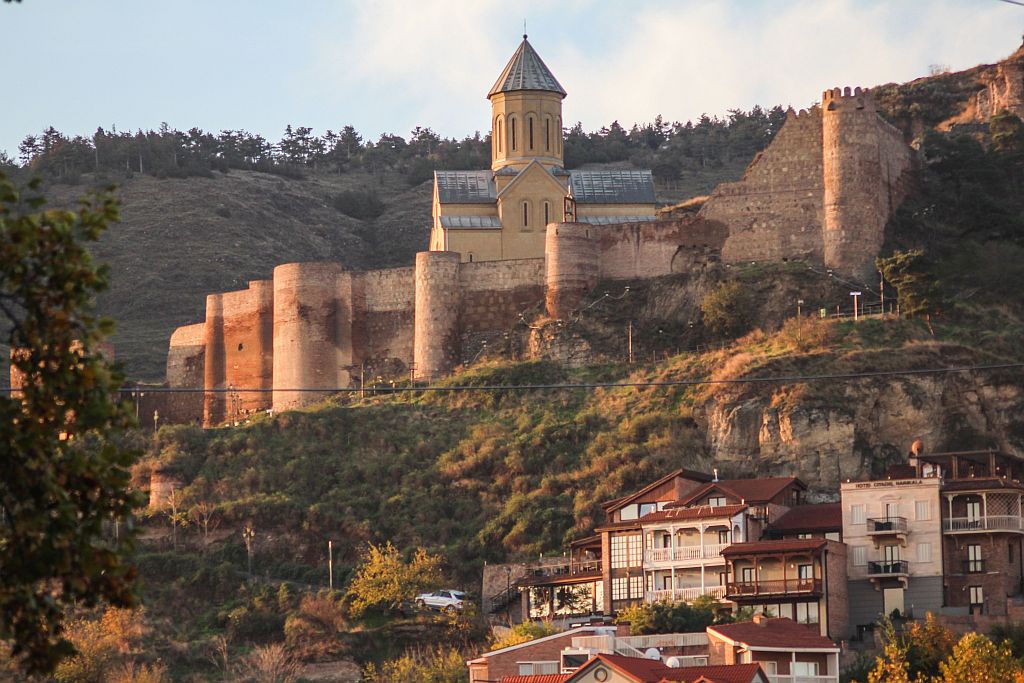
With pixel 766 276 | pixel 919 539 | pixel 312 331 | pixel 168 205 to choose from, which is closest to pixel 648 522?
pixel 919 539

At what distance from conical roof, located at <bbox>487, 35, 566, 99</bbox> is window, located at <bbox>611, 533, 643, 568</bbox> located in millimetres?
28891

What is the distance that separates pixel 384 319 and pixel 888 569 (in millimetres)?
26639

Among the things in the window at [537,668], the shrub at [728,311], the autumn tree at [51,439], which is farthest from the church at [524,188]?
the autumn tree at [51,439]

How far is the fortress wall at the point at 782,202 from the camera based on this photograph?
221 ft

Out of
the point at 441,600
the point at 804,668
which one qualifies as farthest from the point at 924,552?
the point at 441,600

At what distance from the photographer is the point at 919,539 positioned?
5153 centimetres

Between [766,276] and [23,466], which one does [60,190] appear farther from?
[23,466]

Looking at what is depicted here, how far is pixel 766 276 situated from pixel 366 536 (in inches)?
637

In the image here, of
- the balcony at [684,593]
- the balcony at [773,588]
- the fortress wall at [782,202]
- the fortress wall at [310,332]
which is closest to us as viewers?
the balcony at [773,588]

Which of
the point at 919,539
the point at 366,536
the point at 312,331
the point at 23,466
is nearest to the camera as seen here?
the point at 23,466

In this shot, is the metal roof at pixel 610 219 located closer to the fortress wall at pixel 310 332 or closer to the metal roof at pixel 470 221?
the metal roof at pixel 470 221

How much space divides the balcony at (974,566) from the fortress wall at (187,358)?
34.5 meters

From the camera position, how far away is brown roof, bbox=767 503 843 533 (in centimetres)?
5254

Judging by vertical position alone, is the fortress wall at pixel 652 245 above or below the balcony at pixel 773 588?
above
